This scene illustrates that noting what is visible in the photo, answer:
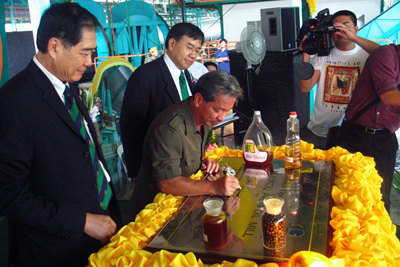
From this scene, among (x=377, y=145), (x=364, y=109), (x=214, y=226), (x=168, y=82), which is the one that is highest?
(x=168, y=82)

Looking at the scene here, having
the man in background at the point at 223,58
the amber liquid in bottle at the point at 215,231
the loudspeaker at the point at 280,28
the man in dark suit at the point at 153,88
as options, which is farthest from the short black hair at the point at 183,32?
the man in background at the point at 223,58

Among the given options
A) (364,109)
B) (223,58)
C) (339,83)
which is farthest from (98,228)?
(223,58)

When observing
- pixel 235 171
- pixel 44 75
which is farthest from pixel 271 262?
pixel 44 75

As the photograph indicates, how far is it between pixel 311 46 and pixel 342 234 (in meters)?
1.80

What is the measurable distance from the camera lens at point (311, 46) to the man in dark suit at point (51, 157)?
172 centimetres

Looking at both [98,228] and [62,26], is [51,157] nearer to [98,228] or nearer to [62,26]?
[98,228]

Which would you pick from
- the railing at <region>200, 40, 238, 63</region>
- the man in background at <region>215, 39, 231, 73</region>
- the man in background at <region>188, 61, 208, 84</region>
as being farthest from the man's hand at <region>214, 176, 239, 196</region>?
the railing at <region>200, 40, 238, 63</region>

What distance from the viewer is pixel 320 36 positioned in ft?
8.11

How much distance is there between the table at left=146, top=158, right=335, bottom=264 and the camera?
1.04 m

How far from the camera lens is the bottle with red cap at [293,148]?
5.60ft

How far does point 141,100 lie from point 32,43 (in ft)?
3.58

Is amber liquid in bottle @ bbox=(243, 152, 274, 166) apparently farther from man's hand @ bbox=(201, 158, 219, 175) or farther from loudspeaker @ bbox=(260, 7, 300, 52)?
loudspeaker @ bbox=(260, 7, 300, 52)

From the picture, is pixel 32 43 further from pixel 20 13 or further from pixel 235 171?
pixel 235 171

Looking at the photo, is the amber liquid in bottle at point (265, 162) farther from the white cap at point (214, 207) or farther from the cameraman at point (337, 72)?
the cameraman at point (337, 72)
